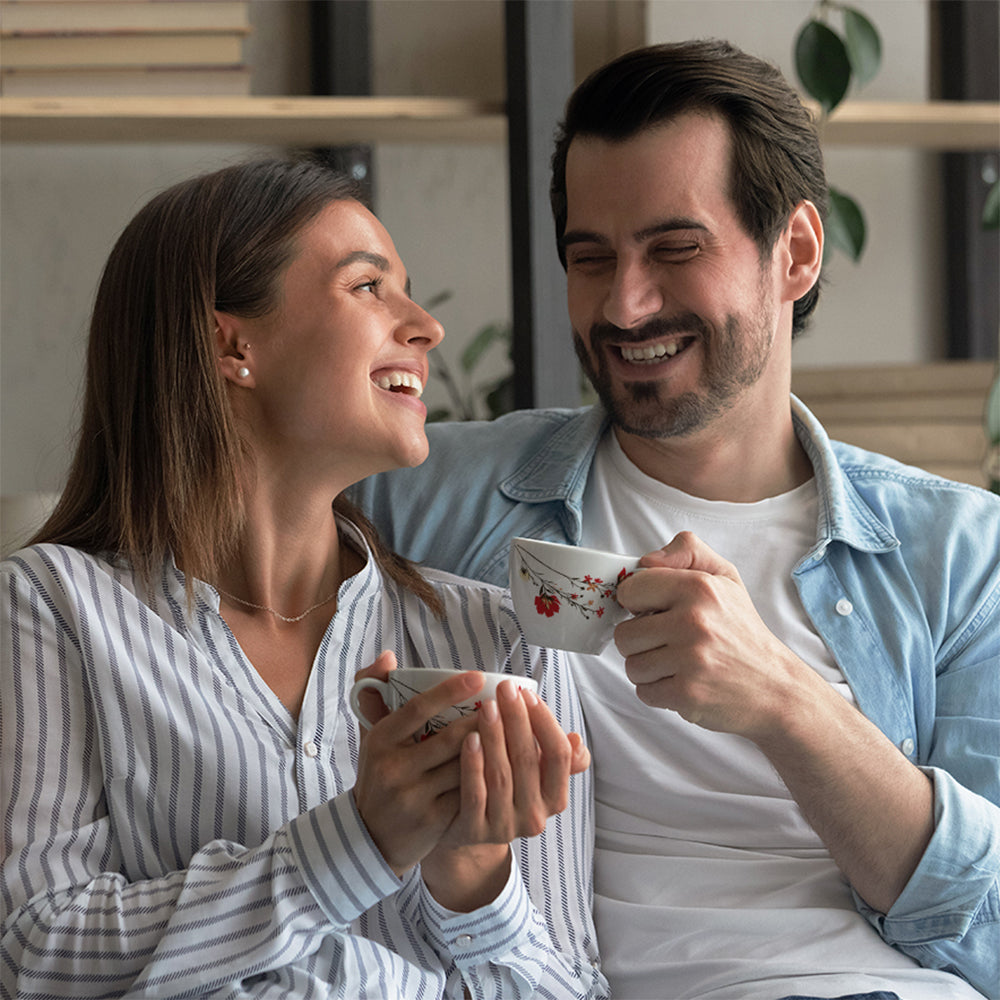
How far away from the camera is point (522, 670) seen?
120cm

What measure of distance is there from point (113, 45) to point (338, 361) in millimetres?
1080

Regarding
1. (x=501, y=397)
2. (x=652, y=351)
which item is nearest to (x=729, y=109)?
(x=652, y=351)

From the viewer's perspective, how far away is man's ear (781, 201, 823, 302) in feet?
4.92

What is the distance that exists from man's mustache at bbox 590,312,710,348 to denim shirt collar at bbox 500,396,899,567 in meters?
0.13

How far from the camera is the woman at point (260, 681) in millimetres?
913

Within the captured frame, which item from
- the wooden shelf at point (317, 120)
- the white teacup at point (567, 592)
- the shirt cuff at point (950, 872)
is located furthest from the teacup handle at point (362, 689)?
the wooden shelf at point (317, 120)

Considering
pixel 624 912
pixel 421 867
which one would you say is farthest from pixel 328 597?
pixel 624 912

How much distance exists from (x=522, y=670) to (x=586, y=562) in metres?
0.25

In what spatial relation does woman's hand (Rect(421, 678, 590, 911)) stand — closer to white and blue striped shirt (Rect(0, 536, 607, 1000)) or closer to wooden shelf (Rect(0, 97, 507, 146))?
white and blue striped shirt (Rect(0, 536, 607, 1000))

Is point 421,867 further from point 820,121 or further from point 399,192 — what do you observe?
point 399,192

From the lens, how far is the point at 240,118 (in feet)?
6.30

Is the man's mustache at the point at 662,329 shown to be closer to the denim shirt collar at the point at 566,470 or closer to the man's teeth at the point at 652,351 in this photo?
the man's teeth at the point at 652,351

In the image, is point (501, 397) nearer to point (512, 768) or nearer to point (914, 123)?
point (914, 123)

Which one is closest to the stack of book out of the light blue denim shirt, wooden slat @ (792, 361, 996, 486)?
the light blue denim shirt
